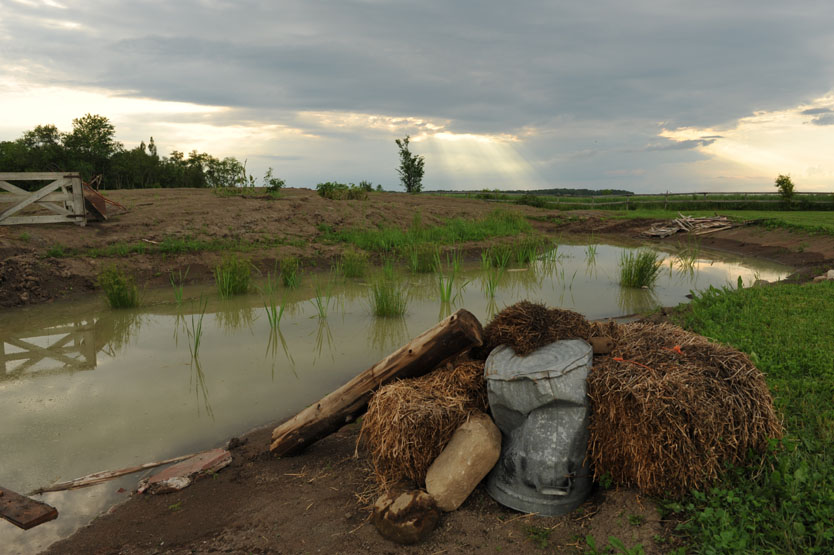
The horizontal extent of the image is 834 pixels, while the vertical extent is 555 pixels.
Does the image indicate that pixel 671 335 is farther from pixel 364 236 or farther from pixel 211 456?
pixel 364 236

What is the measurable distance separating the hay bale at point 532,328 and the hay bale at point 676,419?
0.41 metres

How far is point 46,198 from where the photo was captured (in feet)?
42.2

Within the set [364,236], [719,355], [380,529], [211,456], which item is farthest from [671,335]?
[364,236]

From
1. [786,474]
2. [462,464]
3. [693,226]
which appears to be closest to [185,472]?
[462,464]

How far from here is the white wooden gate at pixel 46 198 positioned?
12344 mm

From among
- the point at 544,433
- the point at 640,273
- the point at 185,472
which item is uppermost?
the point at 640,273

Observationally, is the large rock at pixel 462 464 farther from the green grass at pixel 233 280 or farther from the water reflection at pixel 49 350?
the green grass at pixel 233 280

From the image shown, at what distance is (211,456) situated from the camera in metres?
4.20

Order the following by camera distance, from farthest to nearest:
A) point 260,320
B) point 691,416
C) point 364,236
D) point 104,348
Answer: point 364,236
point 260,320
point 104,348
point 691,416

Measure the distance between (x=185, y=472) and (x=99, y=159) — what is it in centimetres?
4979

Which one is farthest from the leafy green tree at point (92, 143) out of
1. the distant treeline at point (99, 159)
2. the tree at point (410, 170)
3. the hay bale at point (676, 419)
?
the hay bale at point (676, 419)

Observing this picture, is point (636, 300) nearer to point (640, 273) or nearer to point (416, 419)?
point (640, 273)

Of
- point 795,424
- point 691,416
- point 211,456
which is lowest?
point 211,456

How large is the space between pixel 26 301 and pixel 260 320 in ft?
15.8
